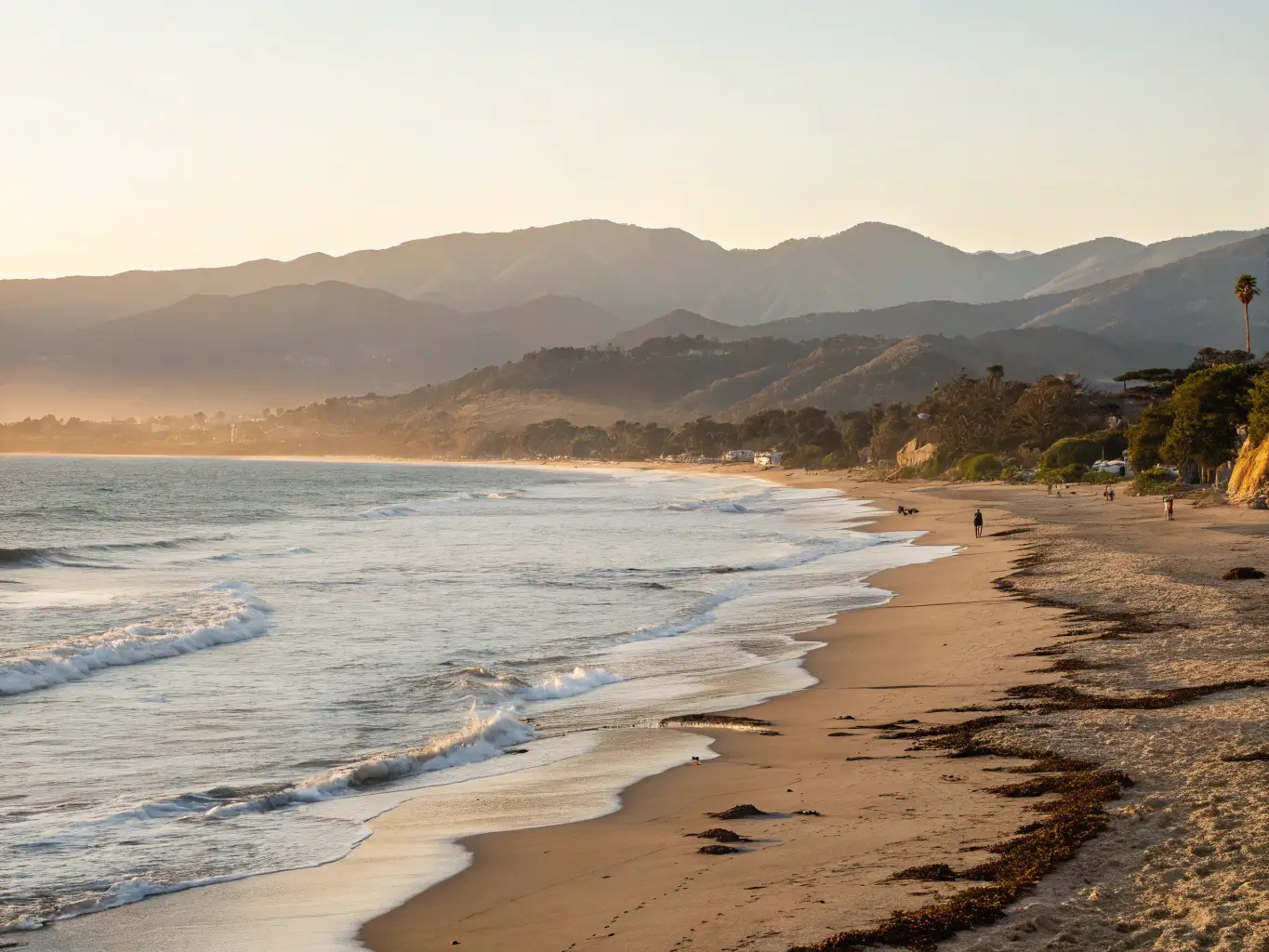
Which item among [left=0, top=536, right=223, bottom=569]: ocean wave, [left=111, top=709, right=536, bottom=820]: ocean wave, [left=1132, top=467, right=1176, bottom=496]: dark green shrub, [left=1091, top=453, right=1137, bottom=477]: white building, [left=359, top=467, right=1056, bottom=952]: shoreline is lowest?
[left=0, top=536, right=223, bottom=569]: ocean wave

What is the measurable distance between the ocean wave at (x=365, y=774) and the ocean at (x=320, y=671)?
0.12 feet

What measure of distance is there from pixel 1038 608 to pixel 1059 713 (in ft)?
33.8

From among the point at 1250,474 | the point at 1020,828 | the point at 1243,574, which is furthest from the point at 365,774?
the point at 1250,474

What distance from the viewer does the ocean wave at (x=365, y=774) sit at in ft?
38.0

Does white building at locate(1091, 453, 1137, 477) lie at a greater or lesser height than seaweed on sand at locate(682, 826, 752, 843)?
greater

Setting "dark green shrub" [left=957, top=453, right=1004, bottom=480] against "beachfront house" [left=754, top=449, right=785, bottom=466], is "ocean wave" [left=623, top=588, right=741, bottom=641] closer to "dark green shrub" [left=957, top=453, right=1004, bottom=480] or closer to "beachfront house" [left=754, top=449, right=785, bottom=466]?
"dark green shrub" [left=957, top=453, right=1004, bottom=480]

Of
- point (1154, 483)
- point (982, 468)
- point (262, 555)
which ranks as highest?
point (982, 468)

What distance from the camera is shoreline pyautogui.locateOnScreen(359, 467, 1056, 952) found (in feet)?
25.2

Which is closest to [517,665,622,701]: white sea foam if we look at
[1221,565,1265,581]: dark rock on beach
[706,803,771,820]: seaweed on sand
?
[706,803,771,820]: seaweed on sand

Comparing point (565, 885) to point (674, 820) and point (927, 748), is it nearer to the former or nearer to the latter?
point (674, 820)

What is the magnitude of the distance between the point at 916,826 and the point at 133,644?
55.3 feet

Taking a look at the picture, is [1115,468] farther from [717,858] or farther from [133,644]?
[717,858]

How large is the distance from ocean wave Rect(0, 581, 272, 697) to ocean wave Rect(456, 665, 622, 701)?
6304mm

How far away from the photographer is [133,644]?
72.7ft
